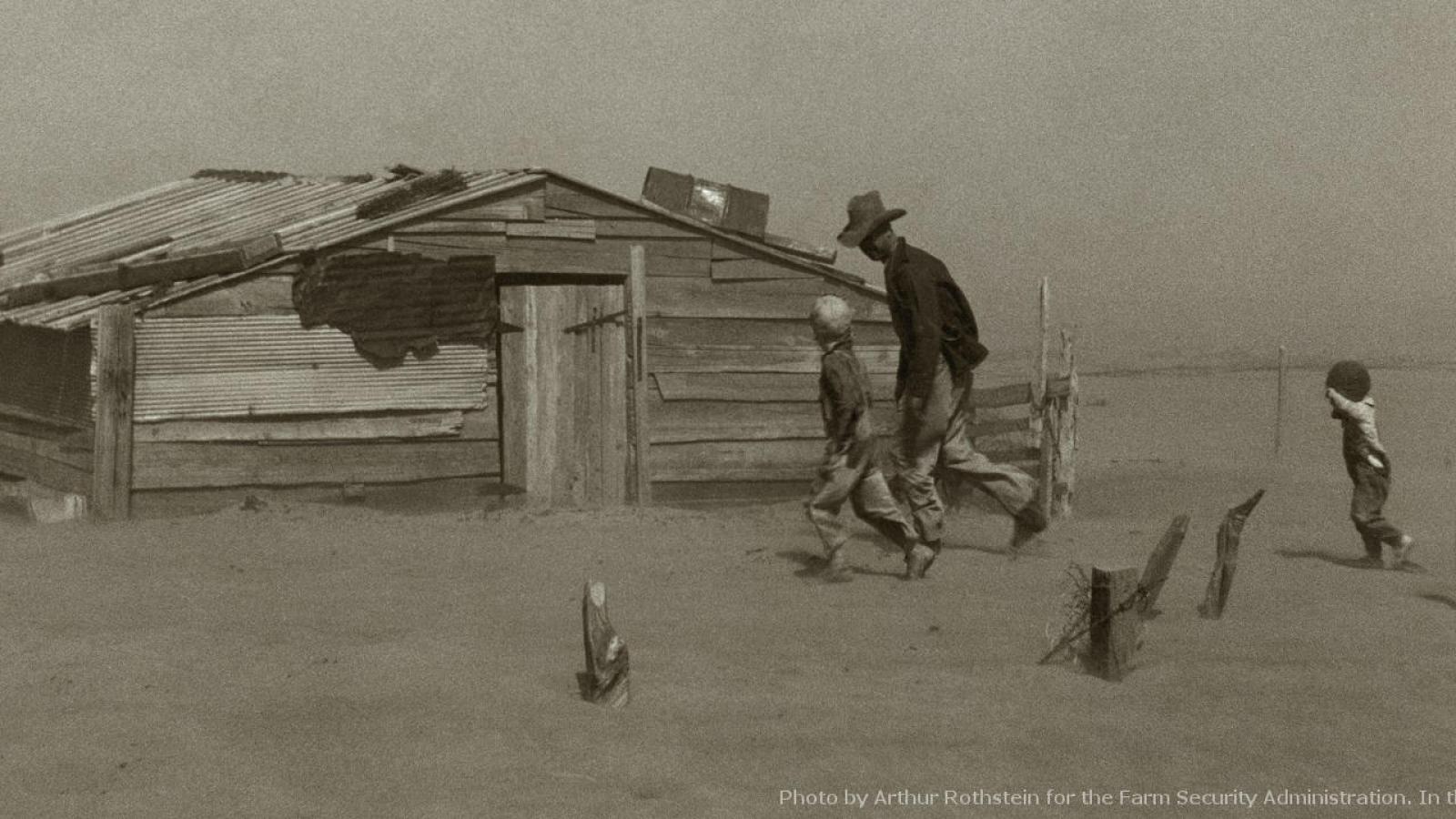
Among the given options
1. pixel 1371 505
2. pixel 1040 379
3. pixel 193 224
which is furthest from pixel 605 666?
pixel 193 224

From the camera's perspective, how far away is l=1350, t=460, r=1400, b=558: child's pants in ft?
26.5

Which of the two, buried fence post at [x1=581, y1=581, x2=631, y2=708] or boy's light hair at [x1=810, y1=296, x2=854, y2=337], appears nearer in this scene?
buried fence post at [x1=581, y1=581, x2=631, y2=708]

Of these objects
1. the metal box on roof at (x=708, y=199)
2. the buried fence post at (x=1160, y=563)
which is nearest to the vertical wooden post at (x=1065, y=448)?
the metal box on roof at (x=708, y=199)

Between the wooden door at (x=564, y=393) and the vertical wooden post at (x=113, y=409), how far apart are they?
290cm

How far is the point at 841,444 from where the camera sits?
7059 millimetres

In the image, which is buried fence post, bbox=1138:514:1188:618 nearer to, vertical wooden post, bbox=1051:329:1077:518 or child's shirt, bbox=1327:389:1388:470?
child's shirt, bbox=1327:389:1388:470

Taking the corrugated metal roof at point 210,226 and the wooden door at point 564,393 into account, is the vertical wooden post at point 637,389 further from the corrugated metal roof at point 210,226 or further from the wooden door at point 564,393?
the corrugated metal roof at point 210,226

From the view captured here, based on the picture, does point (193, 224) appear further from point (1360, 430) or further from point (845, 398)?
point (1360, 430)

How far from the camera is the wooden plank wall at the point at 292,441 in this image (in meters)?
10.4

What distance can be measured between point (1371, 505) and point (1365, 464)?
25 cm

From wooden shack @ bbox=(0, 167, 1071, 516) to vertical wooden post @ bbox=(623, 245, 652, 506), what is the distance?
0.02 m

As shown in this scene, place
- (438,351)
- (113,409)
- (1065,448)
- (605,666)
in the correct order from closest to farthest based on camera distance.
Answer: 1. (605,666)
2. (113,409)
3. (438,351)
4. (1065,448)

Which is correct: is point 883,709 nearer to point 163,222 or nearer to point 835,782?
point 835,782

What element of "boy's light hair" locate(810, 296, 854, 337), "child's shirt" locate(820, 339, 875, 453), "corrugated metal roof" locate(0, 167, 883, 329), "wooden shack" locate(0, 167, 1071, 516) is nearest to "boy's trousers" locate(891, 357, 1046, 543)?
"child's shirt" locate(820, 339, 875, 453)
